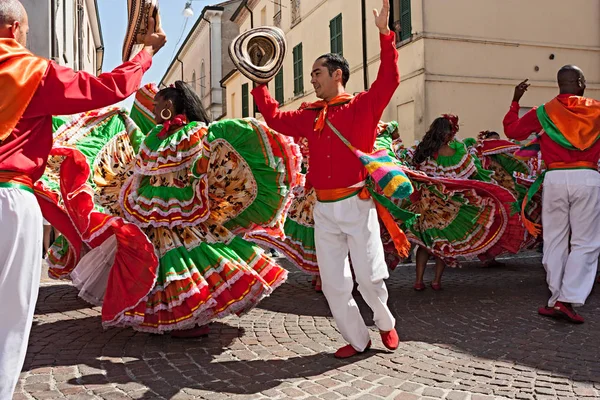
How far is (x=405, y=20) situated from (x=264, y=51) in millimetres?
13010

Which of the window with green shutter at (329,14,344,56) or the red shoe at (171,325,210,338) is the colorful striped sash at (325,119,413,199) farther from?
the window with green shutter at (329,14,344,56)

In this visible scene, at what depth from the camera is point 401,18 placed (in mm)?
16516

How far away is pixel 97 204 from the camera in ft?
15.5

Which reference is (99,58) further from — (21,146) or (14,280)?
(14,280)

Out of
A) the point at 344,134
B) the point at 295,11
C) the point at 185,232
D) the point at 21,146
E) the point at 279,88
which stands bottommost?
the point at 185,232

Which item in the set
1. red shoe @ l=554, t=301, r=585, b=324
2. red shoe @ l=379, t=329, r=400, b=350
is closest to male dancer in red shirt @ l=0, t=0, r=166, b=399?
red shoe @ l=379, t=329, r=400, b=350

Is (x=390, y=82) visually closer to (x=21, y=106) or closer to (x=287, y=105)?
(x=21, y=106)

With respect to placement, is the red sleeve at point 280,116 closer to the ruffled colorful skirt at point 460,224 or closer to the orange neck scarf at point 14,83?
the orange neck scarf at point 14,83

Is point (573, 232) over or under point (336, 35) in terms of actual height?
under

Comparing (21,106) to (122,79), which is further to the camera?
(122,79)

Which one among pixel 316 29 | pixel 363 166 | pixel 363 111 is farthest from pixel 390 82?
pixel 316 29

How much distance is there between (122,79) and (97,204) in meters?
2.19

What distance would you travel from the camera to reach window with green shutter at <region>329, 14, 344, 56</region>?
20.3m

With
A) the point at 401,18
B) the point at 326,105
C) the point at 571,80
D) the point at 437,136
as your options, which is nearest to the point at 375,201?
the point at 326,105
